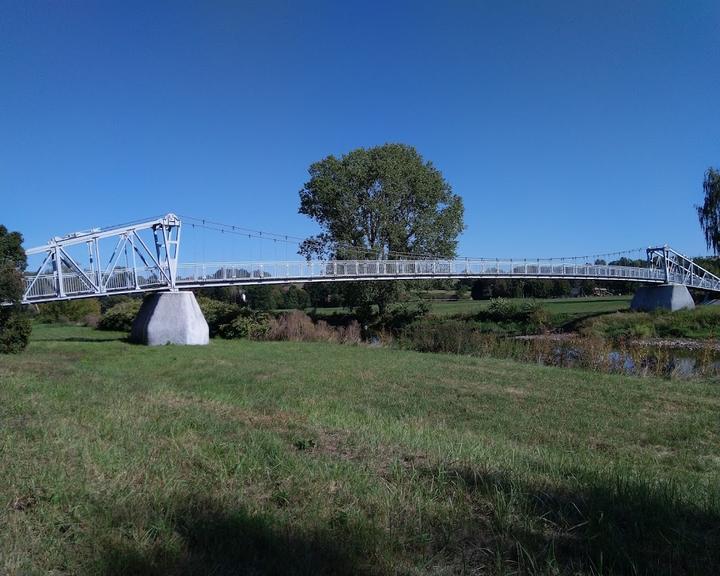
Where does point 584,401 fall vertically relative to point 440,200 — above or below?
below

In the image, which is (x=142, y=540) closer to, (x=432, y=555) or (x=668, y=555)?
(x=432, y=555)

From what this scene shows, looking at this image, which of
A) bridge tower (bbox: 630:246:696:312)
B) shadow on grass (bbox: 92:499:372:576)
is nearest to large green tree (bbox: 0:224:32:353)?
shadow on grass (bbox: 92:499:372:576)

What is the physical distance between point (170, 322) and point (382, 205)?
2639cm

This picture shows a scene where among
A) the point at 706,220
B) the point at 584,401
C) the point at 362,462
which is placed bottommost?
the point at 584,401

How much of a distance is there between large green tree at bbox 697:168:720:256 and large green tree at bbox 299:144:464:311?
3093 cm

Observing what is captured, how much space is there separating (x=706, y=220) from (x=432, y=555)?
7256 centimetres

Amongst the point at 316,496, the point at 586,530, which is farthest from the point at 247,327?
the point at 586,530

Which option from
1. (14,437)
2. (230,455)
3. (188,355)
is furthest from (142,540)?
(188,355)

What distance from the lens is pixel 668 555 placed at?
11.3ft

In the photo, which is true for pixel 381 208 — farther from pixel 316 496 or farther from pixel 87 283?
pixel 316 496

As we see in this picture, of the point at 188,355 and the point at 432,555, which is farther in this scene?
the point at 188,355

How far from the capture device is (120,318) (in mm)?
40812

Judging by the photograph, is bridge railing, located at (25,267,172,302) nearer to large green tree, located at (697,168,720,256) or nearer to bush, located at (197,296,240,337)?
bush, located at (197,296,240,337)

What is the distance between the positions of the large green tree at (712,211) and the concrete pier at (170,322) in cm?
5909
